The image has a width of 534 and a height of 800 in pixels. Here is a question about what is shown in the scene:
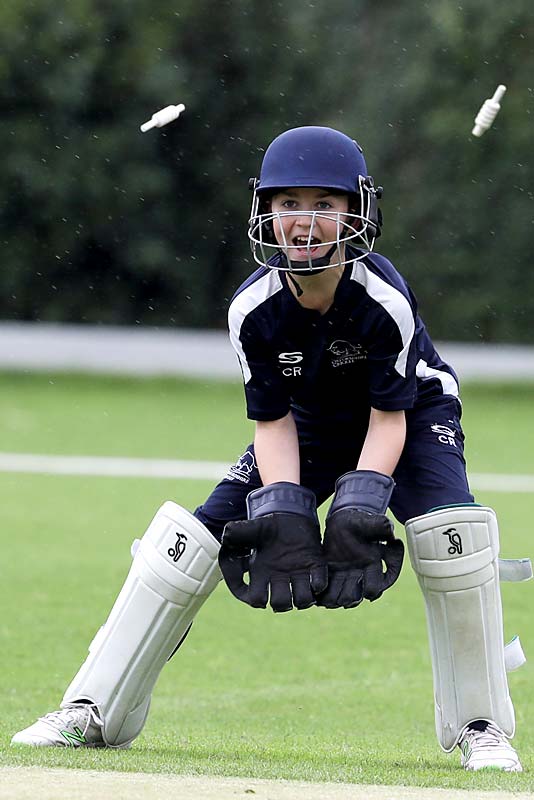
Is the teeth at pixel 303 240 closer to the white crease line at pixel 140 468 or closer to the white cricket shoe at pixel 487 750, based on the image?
the white cricket shoe at pixel 487 750

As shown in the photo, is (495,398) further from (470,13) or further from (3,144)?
(3,144)

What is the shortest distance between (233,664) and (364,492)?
2067 mm

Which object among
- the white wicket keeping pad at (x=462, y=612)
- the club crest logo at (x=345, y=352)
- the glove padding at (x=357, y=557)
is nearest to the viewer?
the glove padding at (x=357, y=557)

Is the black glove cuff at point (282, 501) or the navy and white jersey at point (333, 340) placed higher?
the navy and white jersey at point (333, 340)

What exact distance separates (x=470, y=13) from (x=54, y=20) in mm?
6174

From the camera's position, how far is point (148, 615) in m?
3.71

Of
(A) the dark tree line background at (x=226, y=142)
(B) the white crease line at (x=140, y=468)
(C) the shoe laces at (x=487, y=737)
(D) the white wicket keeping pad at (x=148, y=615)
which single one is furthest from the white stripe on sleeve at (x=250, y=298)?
(A) the dark tree line background at (x=226, y=142)

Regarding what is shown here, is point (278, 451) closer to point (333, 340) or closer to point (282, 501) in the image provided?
point (282, 501)

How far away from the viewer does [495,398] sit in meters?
17.7

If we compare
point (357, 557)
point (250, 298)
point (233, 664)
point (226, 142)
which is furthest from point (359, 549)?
point (226, 142)

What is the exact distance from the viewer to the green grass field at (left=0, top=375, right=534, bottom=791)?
12.1 feet

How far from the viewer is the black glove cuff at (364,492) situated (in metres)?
3.53

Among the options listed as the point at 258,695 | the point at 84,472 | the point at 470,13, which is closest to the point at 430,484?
the point at 258,695

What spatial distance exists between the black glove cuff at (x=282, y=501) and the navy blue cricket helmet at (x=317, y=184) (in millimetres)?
562
